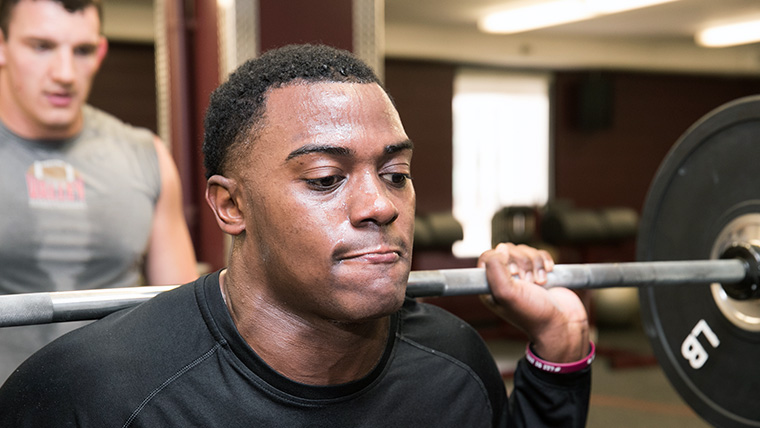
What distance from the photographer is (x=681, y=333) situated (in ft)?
4.78

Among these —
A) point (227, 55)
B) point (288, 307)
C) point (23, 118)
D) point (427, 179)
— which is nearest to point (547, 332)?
point (288, 307)

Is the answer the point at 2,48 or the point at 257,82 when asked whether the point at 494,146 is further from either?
the point at 257,82

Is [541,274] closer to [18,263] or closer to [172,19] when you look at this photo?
[18,263]

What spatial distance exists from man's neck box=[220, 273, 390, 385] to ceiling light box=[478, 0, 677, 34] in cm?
530

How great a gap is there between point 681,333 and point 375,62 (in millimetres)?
1751

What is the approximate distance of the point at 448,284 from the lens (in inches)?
44.8

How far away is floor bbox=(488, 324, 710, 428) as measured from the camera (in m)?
3.97

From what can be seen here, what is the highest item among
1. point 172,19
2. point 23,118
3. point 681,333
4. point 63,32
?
point 172,19

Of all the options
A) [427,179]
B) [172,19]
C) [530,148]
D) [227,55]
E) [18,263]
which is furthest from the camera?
[530,148]

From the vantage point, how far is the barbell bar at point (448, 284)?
3.02ft

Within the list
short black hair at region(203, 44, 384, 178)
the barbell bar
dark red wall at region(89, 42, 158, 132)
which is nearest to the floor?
the barbell bar

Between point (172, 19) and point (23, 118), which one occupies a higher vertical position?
point (172, 19)

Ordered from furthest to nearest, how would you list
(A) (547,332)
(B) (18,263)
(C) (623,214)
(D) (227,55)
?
(C) (623,214) → (D) (227,55) → (B) (18,263) → (A) (547,332)

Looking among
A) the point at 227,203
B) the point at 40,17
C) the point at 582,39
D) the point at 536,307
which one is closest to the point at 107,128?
the point at 40,17
